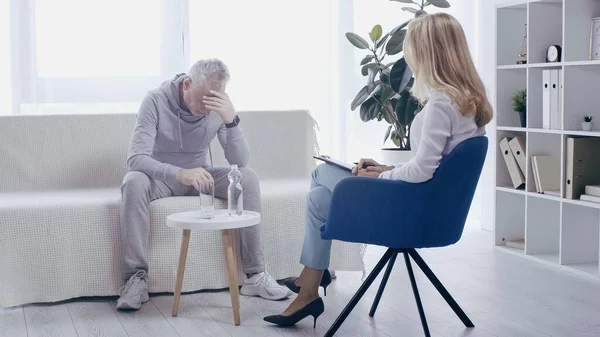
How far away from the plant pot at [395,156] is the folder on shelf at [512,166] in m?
0.52

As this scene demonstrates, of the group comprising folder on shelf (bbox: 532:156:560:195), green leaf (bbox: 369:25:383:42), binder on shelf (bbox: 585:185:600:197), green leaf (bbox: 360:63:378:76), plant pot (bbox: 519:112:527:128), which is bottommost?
binder on shelf (bbox: 585:185:600:197)

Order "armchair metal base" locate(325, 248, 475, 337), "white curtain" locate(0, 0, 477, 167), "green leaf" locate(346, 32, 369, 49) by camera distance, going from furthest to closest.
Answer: "green leaf" locate(346, 32, 369, 49)
"white curtain" locate(0, 0, 477, 167)
"armchair metal base" locate(325, 248, 475, 337)

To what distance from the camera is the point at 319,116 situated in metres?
5.28

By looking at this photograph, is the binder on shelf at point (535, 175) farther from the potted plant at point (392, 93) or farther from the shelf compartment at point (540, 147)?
the potted plant at point (392, 93)

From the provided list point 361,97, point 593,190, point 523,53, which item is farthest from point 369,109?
point 593,190

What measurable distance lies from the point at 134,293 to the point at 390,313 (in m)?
1.03

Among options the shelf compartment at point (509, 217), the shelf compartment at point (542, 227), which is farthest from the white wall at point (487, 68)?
the shelf compartment at point (542, 227)

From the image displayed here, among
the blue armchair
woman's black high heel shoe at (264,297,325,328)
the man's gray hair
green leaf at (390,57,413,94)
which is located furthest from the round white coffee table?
green leaf at (390,57,413,94)

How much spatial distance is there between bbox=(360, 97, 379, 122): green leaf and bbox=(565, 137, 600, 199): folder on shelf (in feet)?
3.78

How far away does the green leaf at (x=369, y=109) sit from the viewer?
4625 mm

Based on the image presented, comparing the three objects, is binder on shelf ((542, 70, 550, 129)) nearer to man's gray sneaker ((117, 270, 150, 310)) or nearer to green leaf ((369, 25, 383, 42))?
green leaf ((369, 25, 383, 42))

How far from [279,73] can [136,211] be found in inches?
79.5

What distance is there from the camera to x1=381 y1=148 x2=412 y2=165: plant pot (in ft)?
15.2

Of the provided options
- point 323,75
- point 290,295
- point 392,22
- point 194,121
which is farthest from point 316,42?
point 290,295
